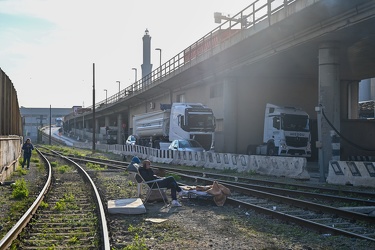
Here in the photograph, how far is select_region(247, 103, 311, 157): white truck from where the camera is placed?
108 ft

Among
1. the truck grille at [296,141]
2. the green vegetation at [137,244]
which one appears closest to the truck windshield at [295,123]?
the truck grille at [296,141]

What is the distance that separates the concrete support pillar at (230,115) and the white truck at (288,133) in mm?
4487

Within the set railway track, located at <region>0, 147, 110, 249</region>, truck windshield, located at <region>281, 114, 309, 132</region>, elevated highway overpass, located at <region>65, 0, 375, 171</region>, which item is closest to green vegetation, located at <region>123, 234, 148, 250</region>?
railway track, located at <region>0, 147, 110, 249</region>

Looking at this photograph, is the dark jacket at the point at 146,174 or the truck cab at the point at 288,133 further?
the truck cab at the point at 288,133

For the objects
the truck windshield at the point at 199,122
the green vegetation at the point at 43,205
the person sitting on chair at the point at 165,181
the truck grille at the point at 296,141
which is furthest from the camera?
the truck windshield at the point at 199,122

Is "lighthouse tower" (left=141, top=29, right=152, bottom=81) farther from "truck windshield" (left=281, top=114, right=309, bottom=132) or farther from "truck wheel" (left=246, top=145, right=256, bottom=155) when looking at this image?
"truck windshield" (left=281, top=114, right=309, bottom=132)

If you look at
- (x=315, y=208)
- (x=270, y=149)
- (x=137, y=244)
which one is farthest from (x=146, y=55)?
(x=137, y=244)

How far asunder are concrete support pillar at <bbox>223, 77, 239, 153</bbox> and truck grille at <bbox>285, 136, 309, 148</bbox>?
249 inches

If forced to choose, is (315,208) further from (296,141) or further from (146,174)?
(296,141)

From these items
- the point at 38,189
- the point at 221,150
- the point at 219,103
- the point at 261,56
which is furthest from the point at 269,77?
the point at 38,189

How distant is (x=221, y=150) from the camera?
38719 mm

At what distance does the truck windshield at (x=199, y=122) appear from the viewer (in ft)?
117

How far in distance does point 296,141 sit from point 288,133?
0.81 metres

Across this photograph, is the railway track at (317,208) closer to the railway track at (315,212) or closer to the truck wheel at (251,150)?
the railway track at (315,212)
